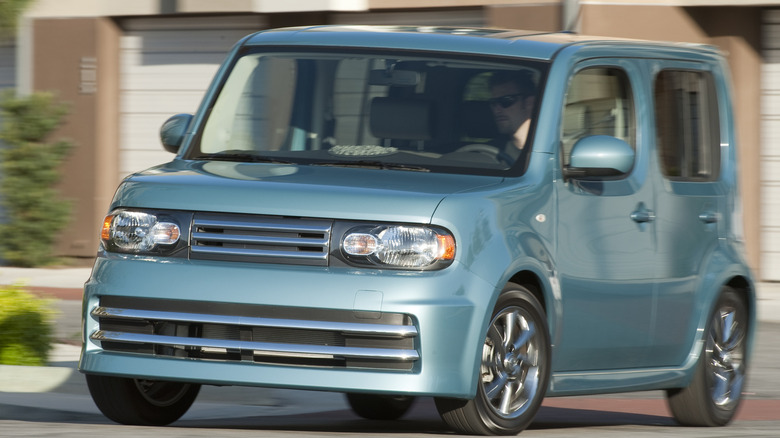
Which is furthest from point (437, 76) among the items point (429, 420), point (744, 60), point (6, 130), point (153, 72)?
point (153, 72)

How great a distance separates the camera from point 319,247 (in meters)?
6.34

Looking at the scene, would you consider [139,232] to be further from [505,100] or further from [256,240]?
[505,100]

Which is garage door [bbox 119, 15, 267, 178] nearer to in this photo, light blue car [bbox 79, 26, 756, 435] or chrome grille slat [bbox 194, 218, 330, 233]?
light blue car [bbox 79, 26, 756, 435]

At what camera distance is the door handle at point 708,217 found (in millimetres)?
8141

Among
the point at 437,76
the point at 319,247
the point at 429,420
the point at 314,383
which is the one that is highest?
the point at 437,76

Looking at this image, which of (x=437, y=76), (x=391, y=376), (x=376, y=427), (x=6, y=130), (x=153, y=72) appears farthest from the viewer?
(x=153, y=72)

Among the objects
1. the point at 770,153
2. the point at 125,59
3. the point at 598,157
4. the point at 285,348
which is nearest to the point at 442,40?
the point at 598,157

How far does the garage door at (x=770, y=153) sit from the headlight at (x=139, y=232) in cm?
Answer: 1122

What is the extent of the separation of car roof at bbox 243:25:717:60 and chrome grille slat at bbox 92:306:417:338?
161 centimetres

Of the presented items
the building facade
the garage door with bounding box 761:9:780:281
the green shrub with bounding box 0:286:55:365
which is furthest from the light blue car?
the building facade

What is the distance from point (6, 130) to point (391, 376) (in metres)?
12.4

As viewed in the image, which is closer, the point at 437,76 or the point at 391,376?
the point at 391,376

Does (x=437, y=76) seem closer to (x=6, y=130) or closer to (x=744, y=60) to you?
(x=744, y=60)

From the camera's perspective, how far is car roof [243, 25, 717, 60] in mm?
7336
